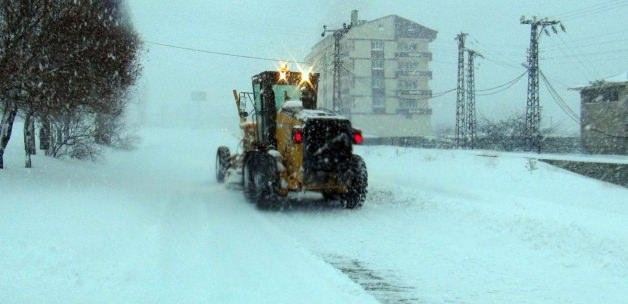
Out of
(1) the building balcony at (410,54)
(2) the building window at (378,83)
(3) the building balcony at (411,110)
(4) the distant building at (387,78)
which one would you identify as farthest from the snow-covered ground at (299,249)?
(1) the building balcony at (410,54)

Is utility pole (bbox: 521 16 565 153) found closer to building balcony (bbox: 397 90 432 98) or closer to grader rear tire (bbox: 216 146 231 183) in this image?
grader rear tire (bbox: 216 146 231 183)

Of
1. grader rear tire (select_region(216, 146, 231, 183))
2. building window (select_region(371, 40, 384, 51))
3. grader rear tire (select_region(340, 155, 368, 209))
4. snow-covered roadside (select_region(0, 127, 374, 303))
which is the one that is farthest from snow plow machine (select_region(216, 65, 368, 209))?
building window (select_region(371, 40, 384, 51))

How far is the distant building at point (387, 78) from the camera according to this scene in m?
72.4

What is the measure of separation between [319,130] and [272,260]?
394 cm

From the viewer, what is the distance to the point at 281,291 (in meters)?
5.50

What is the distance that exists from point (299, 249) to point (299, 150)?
10.5ft

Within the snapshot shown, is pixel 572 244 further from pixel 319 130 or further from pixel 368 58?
pixel 368 58

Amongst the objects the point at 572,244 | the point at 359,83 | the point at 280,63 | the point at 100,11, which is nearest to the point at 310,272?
the point at 572,244

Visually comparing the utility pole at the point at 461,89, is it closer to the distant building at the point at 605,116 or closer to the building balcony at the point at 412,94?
the distant building at the point at 605,116

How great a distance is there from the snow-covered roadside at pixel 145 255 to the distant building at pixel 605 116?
33610 mm

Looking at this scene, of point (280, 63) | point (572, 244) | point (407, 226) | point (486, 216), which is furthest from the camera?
point (280, 63)

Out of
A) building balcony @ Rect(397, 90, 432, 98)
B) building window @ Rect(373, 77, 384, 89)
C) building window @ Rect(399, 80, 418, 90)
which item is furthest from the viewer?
building window @ Rect(399, 80, 418, 90)

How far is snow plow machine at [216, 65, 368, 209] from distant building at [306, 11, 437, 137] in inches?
2335

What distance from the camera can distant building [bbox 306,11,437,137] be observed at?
2852 inches
